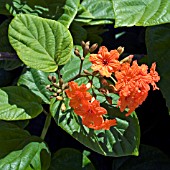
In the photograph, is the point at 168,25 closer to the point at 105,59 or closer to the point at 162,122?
the point at 105,59

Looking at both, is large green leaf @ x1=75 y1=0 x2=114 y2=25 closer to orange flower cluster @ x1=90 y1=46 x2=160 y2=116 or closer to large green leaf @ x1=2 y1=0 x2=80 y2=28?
large green leaf @ x1=2 y1=0 x2=80 y2=28

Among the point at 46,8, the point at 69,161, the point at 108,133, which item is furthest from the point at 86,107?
the point at 46,8

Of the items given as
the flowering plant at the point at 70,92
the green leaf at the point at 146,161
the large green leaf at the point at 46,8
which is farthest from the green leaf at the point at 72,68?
the green leaf at the point at 146,161

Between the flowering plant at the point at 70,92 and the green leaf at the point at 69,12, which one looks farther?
the green leaf at the point at 69,12

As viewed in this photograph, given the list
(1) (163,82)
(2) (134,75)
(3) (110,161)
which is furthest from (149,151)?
(2) (134,75)

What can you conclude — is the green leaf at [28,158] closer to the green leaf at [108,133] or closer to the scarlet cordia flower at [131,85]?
the green leaf at [108,133]

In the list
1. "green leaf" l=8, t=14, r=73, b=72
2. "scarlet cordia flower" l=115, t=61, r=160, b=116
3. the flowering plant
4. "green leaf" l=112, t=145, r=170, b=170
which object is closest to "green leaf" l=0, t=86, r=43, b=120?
the flowering plant
